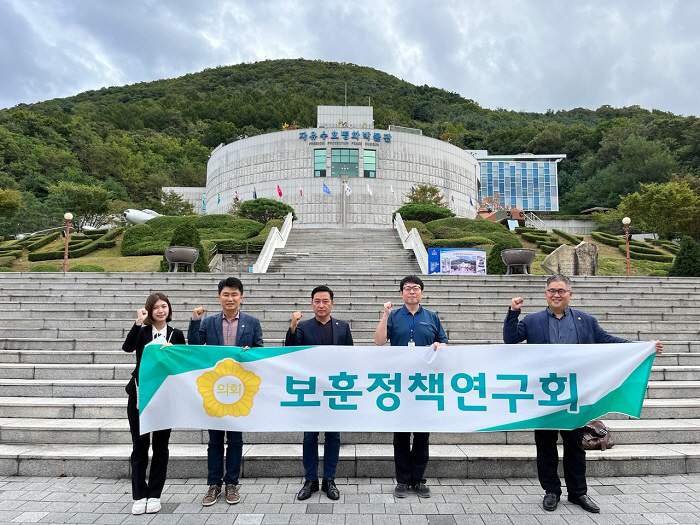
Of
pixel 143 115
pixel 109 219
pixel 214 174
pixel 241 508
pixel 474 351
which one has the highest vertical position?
pixel 143 115

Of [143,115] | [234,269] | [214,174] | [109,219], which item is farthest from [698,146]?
[143,115]

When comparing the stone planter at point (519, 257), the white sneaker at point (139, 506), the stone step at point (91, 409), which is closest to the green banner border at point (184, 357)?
the white sneaker at point (139, 506)

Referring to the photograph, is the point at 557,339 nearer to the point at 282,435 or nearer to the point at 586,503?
the point at 586,503

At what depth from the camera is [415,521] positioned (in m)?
3.46

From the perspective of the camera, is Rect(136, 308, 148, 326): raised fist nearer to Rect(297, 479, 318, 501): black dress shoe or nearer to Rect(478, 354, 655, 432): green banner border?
Rect(297, 479, 318, 501): black dress shoe

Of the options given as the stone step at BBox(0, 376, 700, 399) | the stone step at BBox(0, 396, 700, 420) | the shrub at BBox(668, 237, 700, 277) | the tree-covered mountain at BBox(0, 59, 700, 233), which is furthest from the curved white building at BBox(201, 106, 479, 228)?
the stone step at BBox(0, 396, 700, 420)

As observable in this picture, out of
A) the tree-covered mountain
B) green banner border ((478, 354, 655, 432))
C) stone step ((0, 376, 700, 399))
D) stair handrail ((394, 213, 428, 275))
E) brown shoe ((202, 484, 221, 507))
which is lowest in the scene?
brown shoe ((202, 484, 221, 507))

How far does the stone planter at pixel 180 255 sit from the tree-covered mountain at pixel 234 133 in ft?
87.9

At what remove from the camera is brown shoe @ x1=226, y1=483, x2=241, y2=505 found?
12.3 feet

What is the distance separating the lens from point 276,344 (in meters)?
7.06

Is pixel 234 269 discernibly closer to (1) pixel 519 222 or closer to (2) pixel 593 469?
(2) pixel 593 469

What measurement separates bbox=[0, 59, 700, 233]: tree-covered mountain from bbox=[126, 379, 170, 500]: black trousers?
35.8 metres

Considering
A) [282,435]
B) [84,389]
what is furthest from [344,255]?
[282,435]

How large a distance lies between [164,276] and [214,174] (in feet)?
119
